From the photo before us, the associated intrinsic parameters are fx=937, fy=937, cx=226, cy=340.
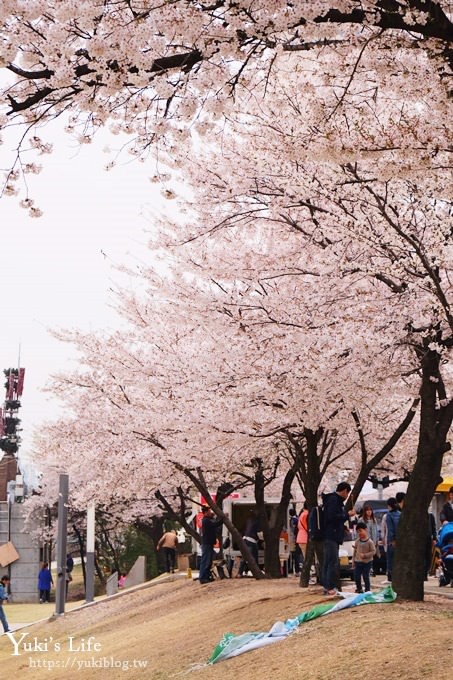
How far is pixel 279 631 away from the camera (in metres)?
9.74

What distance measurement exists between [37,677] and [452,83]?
30.7 feet

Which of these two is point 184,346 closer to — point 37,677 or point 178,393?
point 178,393

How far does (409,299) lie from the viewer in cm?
1095

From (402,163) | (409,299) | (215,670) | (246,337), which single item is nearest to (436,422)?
(409,299)

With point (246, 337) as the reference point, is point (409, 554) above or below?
below

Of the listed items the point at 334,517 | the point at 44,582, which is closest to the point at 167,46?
the point at 334,517

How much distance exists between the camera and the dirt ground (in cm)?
750

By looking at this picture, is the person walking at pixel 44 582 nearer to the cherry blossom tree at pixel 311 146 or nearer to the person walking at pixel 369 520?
the person walking at pixel 369 520

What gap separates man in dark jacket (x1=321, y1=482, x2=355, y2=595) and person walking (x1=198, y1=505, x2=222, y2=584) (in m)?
7.05

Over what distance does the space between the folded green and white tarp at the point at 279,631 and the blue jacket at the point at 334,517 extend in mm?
1536

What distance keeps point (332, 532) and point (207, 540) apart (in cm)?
797

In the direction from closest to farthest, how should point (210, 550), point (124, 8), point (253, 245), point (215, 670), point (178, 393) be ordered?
point (124, 8) < point (215, 670) < point (253, 245) < point (178, 393) < point (210, 550)

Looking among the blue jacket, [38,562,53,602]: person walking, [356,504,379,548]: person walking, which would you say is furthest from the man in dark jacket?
[38,562,53,602]: person walking

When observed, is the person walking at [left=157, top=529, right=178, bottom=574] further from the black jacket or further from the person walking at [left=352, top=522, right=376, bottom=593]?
the person walking at [left=352, top=522, right=376, bottom=593]
